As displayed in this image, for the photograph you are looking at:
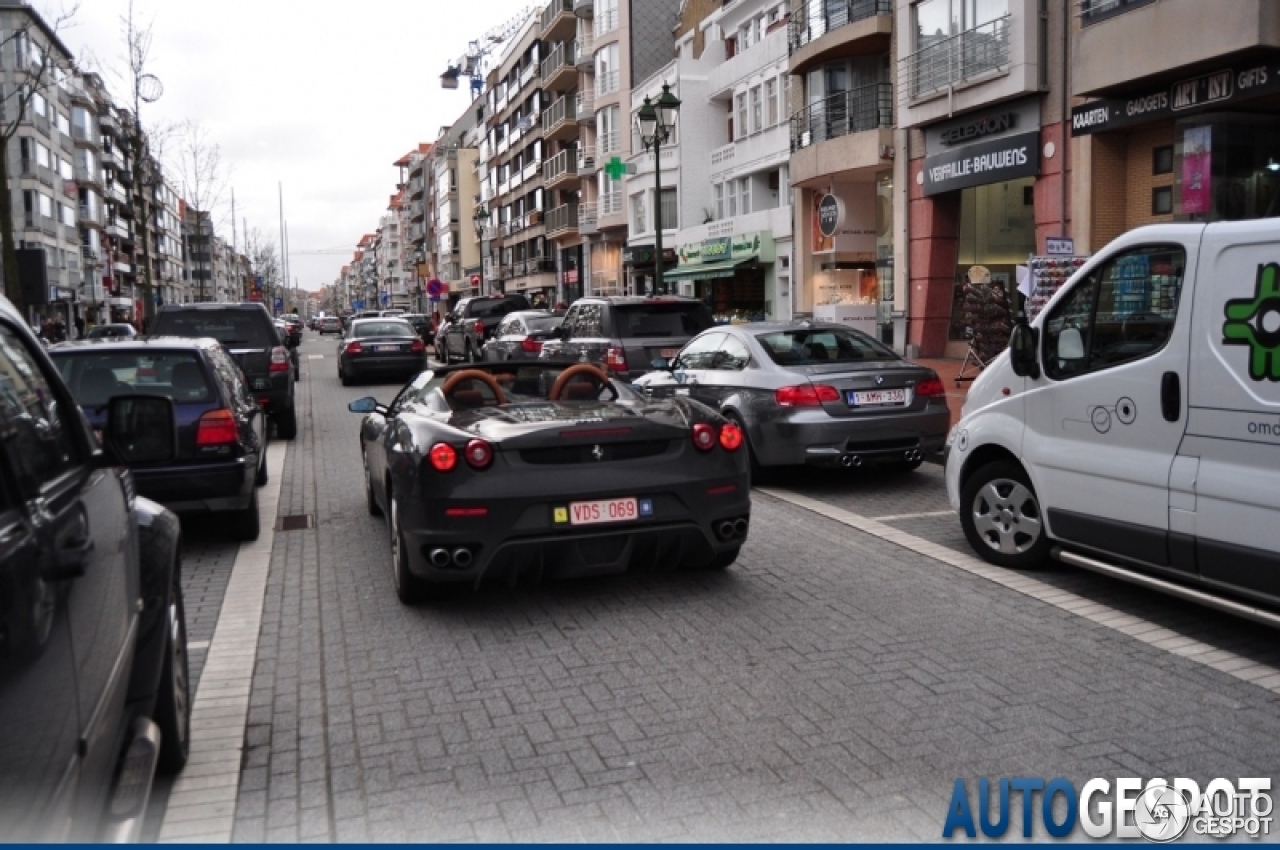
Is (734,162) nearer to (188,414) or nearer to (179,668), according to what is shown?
(188,414)

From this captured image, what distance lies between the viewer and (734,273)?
38750 mm

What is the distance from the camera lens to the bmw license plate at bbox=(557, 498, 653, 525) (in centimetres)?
600

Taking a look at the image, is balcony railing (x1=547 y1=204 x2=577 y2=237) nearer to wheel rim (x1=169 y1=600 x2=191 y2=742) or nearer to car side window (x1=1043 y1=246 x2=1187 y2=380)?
car side window (x1=1043 y1=246 x2=1187 y2=380)

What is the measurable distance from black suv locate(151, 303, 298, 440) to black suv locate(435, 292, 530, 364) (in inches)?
547

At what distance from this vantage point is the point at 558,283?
6756 cm

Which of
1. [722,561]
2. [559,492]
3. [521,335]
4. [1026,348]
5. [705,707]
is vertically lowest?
[705,707]

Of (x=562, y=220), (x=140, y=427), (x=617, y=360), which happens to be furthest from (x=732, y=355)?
(x=562, y=220)

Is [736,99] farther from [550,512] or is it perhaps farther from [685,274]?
[550,512]

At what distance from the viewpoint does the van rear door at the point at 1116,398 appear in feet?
18.4

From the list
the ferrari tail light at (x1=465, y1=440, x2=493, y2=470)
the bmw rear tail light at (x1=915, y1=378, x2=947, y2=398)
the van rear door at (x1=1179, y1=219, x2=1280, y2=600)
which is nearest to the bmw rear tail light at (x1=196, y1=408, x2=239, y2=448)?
the ferrari tail light at (x1=465, y1=440, x2=493, y2=470)

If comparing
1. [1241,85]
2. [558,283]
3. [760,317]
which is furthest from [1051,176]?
[558,283]

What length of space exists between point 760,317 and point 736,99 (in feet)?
24.5

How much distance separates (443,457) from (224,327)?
10240 millimetres

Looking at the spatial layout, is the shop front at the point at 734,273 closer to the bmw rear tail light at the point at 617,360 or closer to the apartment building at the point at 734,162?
the apartment building at the point at 734,162
